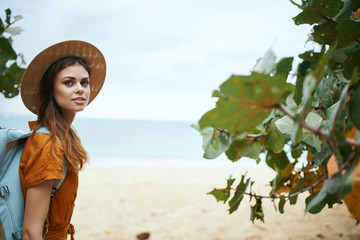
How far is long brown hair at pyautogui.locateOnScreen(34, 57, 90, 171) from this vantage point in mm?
1288

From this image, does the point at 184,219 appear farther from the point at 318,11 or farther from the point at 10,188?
the point at 318,11

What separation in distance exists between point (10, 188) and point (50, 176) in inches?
6.6

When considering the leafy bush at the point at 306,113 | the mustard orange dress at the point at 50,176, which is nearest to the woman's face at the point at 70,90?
the mustard orange dress at the point at 50,176

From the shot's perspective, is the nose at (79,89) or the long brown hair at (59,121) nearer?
the long brown hair at (59,121)

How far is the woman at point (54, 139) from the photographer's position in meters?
1.14

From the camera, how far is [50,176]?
112 centimetres

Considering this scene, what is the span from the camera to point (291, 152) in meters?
1.08

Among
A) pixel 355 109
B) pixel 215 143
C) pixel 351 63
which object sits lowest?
pixel 215 143

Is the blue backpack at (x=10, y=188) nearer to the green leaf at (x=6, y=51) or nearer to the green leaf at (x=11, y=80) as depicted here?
the green leaf at (x=6, y=51)

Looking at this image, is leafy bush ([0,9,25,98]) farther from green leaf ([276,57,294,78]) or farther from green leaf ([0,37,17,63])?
green leaf ([276,57,294,78])

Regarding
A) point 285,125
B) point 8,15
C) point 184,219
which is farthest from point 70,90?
point 184,219

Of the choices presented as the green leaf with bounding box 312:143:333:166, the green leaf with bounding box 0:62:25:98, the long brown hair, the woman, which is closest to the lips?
the woman

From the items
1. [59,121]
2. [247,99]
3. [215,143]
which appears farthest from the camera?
[59,121]

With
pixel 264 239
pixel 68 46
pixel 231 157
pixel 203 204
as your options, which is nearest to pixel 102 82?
pixel 68 46
